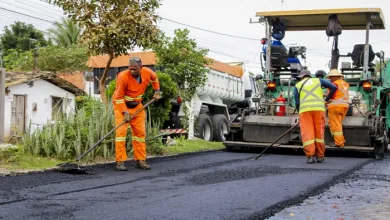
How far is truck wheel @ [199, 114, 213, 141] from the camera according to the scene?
1483cm

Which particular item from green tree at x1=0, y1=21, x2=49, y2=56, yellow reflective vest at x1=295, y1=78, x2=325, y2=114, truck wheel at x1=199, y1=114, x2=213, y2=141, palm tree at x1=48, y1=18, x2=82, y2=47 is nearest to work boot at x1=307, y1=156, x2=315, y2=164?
yellow reflective vest at x1=295, y1=78, x2=325, y2=114

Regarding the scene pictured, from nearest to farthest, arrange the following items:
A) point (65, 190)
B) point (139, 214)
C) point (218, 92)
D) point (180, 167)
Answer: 1. point (139, 214)
2. point (65, 190)
3. point (180, 167)
4. point (218, 92)

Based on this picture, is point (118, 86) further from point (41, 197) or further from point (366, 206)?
point (366, 206)

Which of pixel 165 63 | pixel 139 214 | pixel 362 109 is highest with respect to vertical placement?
pixel 165 63

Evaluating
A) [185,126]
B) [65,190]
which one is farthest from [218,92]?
Answer: [65,190]

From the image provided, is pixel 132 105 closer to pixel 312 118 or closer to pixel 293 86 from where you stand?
pixel 312 118

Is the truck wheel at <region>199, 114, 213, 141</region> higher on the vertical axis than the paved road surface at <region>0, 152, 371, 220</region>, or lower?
higher

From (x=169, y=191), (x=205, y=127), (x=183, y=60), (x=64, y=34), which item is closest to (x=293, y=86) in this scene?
(x=183, y=60)

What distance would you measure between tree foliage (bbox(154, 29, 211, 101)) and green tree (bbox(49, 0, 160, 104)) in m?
2.84

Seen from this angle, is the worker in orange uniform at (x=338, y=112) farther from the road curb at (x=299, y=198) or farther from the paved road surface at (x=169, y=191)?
the road curb at (x=299, y=198)

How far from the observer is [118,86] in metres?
7.86

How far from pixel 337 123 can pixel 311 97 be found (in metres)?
1.12

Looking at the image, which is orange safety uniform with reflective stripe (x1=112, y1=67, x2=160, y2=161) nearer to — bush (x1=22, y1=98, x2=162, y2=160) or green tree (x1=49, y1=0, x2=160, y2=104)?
bush (x1=22, y1=98, x2=162, y2=160)

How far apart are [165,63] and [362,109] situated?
483cm
